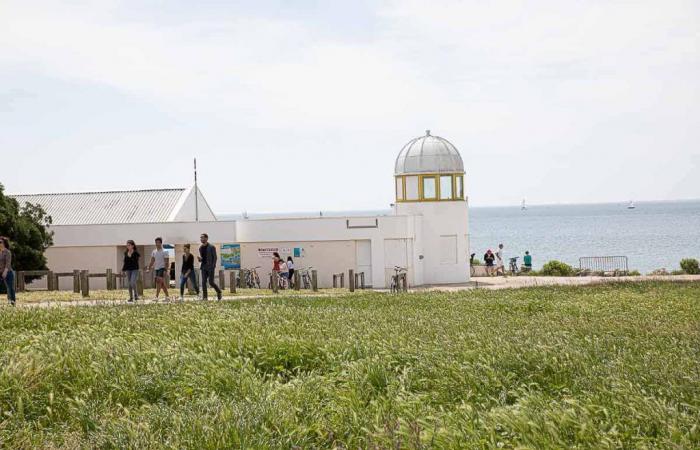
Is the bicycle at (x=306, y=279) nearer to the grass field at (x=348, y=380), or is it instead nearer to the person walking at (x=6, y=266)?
the person walking at (x=6, y=266)

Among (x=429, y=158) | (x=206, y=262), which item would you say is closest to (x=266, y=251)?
(x=429, y=158)

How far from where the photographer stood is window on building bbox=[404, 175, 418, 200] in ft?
148

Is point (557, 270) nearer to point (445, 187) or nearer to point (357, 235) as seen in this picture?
point (445, 187)

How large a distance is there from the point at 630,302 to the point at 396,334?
375 inches

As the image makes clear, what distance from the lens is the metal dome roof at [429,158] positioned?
4522 centimetres

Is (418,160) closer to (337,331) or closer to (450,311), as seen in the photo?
(450,311)

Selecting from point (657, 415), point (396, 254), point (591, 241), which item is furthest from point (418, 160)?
point (591, 241)

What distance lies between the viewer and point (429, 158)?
45.2m

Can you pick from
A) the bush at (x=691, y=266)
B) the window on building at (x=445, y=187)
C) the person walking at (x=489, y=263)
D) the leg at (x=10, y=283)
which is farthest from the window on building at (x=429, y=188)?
the leg at (x=10, y=283)

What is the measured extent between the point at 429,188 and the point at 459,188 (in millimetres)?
1446

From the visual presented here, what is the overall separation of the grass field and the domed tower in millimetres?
24722

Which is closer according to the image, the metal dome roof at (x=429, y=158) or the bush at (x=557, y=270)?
the metal dome roof at (x=429, y=158)

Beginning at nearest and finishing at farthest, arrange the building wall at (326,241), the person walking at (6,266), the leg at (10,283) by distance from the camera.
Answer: the person walking at (6,266) → the leg at (10,283) → the building wall at (326,241)

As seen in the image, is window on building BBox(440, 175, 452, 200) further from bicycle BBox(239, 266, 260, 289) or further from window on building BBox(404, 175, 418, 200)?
bicycle BBox(239, 266, 260, 289)
